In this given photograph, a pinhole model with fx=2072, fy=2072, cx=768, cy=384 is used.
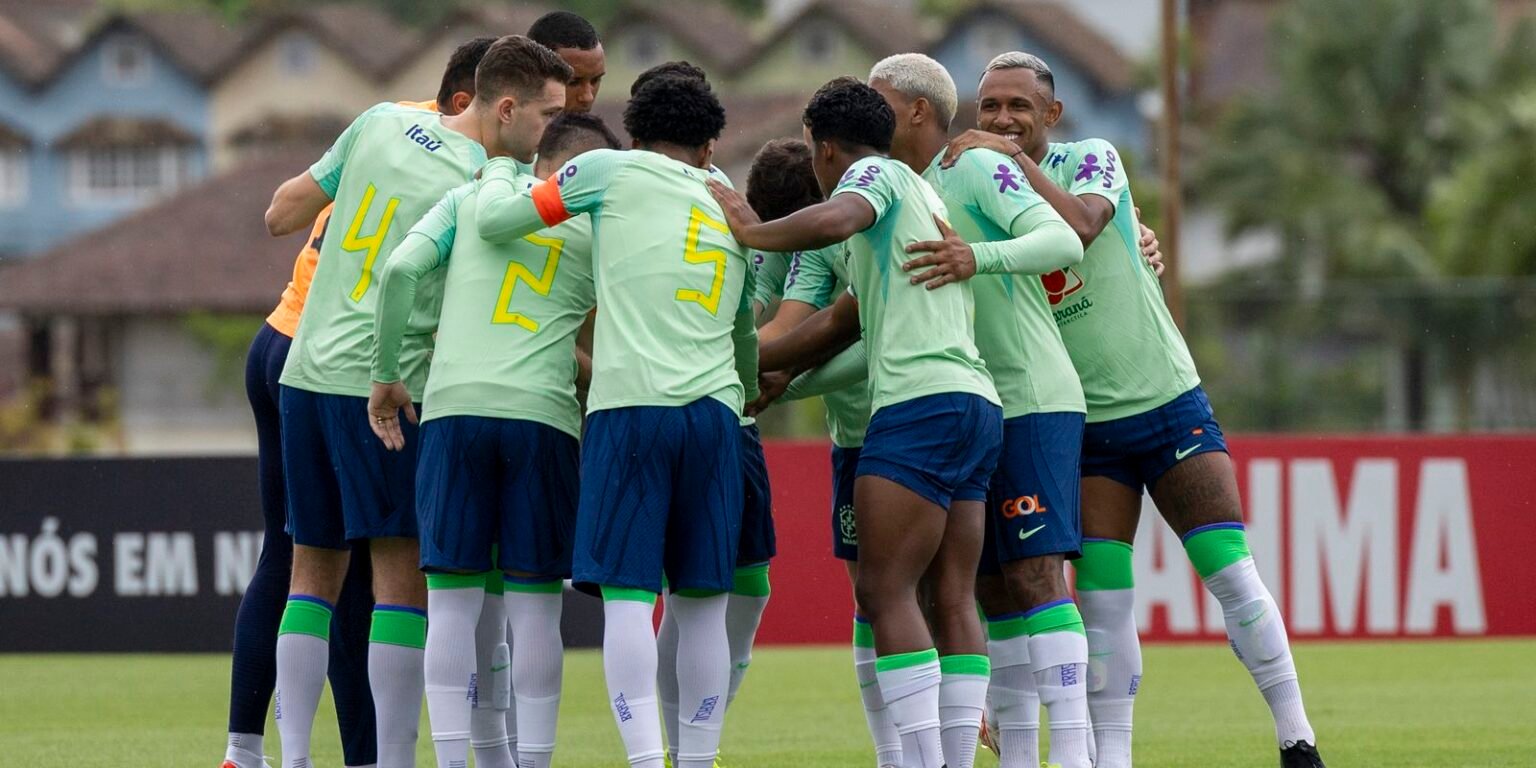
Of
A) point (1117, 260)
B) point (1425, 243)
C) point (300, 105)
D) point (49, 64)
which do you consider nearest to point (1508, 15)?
point (1425, 243)

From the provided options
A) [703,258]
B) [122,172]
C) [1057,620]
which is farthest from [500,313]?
[122,172]

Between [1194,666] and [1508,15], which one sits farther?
[1508,15]

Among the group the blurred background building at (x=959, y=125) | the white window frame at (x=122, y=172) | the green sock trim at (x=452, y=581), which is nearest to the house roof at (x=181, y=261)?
the blurred background building at (x=959, y=125)

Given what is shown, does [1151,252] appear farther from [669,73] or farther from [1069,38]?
[1069,38]

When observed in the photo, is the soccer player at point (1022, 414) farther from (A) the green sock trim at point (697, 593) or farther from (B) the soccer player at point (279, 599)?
(B) the soccer player at point (279, 599)

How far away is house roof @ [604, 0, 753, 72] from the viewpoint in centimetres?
6725

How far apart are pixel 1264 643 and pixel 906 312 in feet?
5.98

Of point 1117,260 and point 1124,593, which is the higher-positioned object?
point 1117,260

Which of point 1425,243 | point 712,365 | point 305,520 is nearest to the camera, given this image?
point 712,365

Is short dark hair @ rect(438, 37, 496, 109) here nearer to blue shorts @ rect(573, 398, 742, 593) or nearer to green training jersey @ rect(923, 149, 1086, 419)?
blue shorts @ rect(573, 398, 742, 593)

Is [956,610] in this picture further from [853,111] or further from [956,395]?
[853,111]

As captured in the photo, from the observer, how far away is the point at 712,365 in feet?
20.4

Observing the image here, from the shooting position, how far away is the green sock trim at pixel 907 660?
246 inches

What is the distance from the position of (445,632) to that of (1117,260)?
2.65 metres
